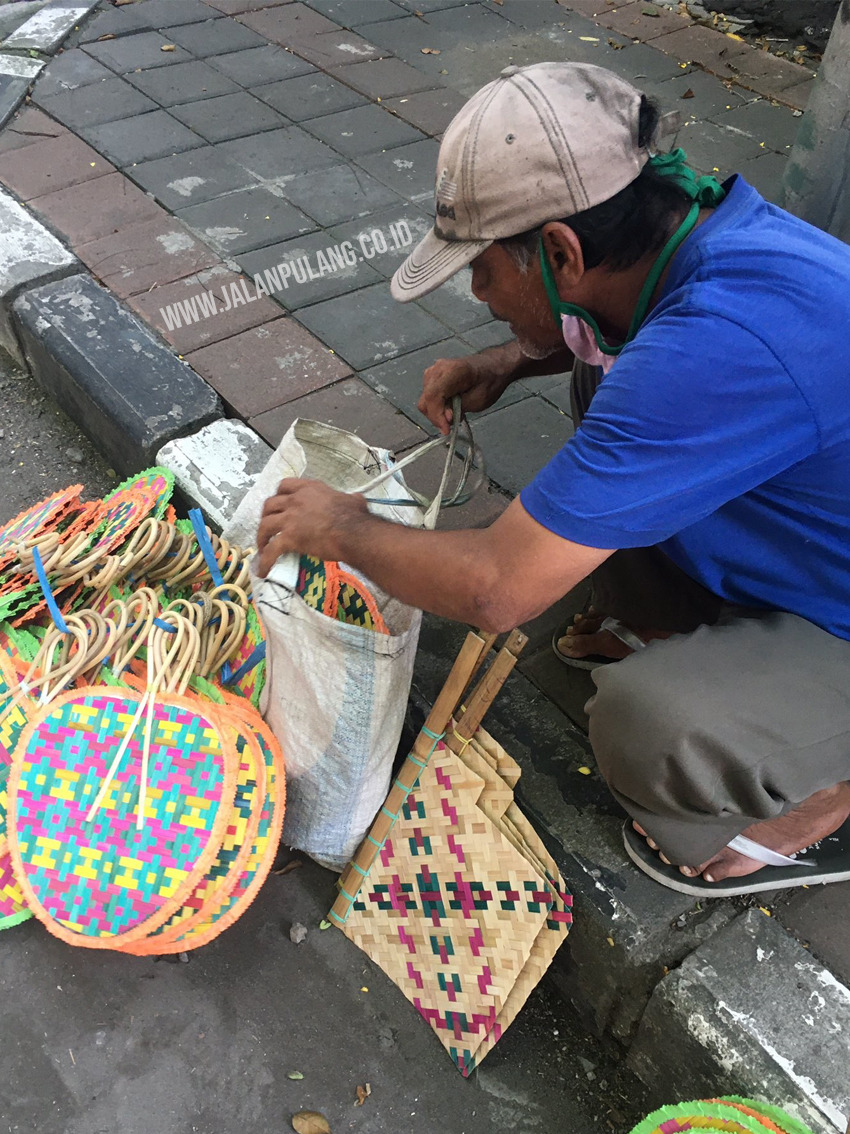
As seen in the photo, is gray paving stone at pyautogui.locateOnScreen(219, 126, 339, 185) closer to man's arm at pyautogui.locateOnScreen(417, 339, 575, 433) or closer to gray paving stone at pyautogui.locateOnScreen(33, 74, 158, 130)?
gray paving stone at pyautogui.locateOnScreen(33, 74, 158, 130)

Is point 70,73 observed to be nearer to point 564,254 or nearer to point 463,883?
point 564,254

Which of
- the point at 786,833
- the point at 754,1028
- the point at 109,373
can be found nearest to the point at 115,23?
the point at 109,373

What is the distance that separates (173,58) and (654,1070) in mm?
5041

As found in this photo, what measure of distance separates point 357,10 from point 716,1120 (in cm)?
576

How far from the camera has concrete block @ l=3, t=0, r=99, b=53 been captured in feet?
16.0

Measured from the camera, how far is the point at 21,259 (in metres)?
3.50

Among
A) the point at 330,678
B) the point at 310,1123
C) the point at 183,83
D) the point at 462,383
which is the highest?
the point at 462,383

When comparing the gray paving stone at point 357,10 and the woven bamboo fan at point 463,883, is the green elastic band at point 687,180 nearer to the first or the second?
the woven bamboo fan at point 463,883

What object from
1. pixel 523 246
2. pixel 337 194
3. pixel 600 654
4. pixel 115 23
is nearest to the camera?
pixel 523 246

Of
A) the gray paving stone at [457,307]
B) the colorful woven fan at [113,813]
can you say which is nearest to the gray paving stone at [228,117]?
the gray paving stone at [457,307]

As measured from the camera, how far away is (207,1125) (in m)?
1.83

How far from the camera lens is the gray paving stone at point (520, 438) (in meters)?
2.90

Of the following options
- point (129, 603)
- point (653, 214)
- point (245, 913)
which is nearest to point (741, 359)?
point (653, 214)

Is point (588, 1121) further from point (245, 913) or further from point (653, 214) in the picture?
point (653, 214)
